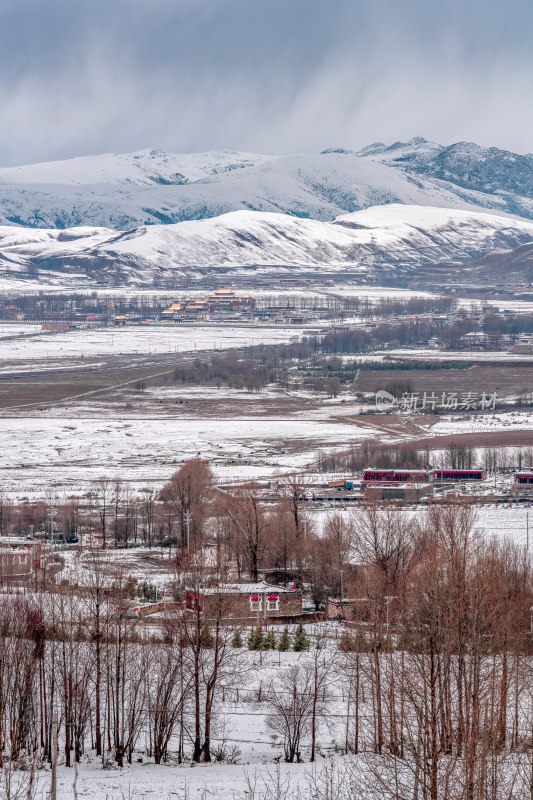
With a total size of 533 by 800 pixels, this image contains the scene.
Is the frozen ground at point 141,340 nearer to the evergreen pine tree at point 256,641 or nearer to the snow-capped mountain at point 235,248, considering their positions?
the snow-capped mountain at point 235,248

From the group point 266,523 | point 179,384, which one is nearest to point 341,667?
point 266,523

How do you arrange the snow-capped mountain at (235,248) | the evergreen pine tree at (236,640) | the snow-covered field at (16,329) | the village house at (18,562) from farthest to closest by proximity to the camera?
the snow-capped mountain at (235,248)
the snow-covered field at (16,329)
the village house at (18,562)
the evergreen pine tree at (236,640)

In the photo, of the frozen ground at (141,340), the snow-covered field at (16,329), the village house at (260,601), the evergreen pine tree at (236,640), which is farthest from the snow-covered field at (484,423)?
the snow-covered field at (16,329)

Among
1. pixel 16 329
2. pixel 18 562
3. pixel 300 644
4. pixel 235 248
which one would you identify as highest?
pixel 235 248

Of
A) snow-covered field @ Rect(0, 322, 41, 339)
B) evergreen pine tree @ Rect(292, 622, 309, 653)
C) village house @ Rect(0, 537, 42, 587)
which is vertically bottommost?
evergreen pine tree @ Rect(292, 622, 309, 653)

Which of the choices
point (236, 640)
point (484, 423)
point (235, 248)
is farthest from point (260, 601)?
point (235, 248)

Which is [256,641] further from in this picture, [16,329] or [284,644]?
[16,329]

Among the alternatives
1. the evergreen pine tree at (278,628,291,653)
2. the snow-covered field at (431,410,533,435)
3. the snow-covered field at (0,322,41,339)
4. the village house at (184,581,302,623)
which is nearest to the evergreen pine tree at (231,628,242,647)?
the village house at (184,581,302,623)

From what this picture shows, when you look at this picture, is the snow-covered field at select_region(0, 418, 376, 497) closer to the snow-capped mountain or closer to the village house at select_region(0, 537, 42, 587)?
the village house at select_region(0, 537, 42, 587)
